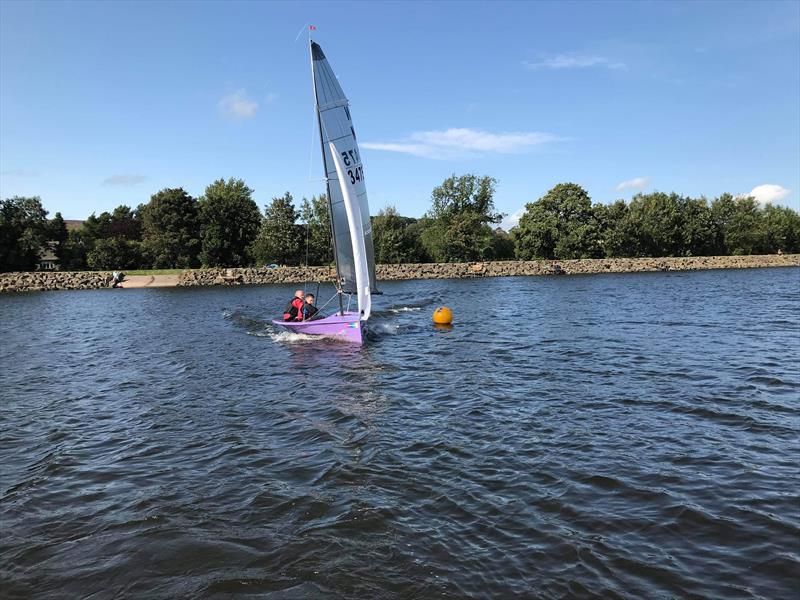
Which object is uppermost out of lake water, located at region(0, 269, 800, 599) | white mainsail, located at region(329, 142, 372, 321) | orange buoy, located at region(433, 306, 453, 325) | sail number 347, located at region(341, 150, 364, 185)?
sail number 347, located at region(341, 150, 364, 185)

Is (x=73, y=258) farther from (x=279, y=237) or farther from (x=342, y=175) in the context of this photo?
(x=342, y=175)

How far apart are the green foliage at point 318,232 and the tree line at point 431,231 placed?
169mm

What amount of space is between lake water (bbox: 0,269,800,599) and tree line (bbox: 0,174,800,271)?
6387cm

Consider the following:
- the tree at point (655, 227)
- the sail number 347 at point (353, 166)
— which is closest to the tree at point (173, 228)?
the sail number 347 at point (353, 166)

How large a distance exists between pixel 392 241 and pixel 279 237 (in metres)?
17.0

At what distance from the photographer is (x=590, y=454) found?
8.57 meters

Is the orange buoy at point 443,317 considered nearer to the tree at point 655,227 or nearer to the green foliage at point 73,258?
the tree at point 655,227

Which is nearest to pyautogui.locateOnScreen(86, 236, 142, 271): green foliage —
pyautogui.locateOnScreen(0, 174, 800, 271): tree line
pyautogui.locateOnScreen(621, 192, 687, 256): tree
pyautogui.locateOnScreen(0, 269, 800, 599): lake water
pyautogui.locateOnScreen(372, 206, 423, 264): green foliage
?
pyautogui.locateOnScreen(0, 174, 800, 271): tree line

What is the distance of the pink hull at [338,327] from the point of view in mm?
19969

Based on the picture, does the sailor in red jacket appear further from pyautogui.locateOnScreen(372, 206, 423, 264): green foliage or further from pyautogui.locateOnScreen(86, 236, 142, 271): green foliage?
pyautogui.locateOnScreen(86, 236, 142, 271): green foliage

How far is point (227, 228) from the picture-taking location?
80.2 meters

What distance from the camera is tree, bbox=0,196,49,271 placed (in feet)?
238

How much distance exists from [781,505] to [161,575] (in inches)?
289

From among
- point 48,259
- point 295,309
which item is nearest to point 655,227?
point 295,309
